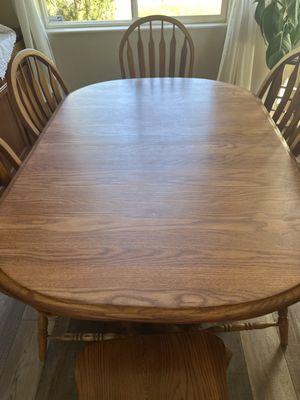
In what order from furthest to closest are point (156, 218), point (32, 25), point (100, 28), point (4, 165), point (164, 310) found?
1. point (100, 28)
2. point (32, 25)
3. point (4, 165)
4. point (156, 218)
5. point (164, 310)

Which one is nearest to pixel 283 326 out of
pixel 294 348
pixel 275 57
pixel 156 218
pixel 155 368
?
pixel 294 348

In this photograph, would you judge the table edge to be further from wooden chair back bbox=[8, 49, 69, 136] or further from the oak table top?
wooden chair back bbox=[8, 49, 69, 136]

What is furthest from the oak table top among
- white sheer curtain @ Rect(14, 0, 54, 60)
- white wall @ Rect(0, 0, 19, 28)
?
white wall @ Rect(0, 0, 19, 28)

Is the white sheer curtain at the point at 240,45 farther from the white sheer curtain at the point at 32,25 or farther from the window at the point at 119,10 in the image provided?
the white sheer curtain at the point at 32,25

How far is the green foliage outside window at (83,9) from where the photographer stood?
241cm

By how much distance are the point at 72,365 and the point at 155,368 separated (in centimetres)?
54

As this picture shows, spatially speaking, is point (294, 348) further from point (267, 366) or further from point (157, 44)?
point (157, 44)

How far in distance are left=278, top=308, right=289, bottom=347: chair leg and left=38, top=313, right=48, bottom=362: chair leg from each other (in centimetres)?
83

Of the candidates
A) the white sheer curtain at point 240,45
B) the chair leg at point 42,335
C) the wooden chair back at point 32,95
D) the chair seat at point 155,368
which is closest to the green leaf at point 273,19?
the white sheer curtain at point 240,45

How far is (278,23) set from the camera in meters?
1.98

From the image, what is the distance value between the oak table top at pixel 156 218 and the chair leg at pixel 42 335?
0.51 m

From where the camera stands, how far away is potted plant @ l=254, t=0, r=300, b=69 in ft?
6.41

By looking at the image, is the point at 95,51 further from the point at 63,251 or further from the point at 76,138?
the point at 63,251

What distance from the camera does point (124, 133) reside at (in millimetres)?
1182
